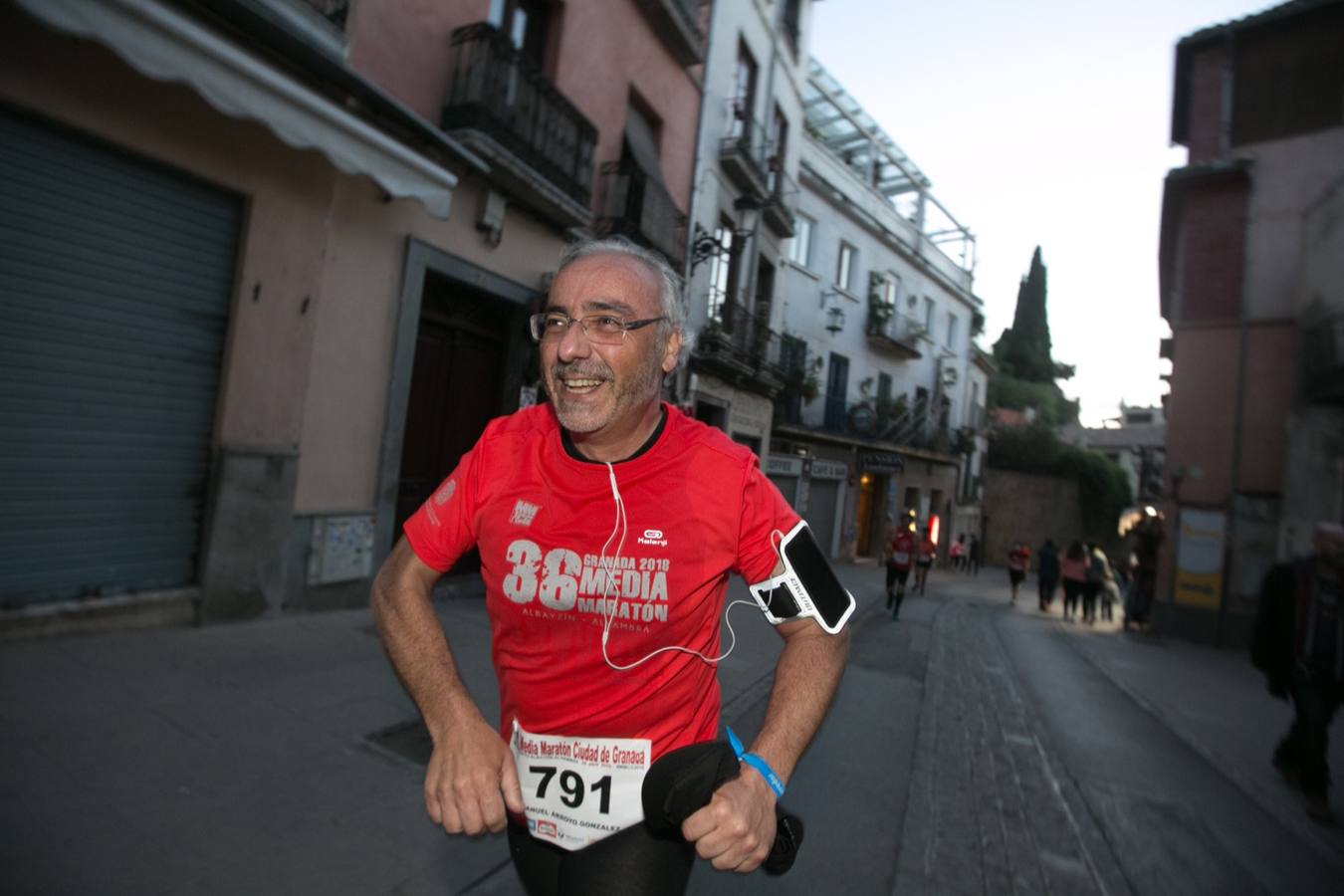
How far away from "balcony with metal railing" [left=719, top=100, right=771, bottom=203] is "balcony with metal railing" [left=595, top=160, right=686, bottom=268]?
3.10m

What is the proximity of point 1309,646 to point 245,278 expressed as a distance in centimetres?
839

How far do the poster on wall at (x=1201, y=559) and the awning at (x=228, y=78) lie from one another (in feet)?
50.5

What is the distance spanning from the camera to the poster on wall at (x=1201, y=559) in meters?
13.3

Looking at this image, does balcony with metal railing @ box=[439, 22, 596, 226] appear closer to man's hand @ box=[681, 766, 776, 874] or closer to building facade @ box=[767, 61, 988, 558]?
man's hand @ box=[681, 766, 776, 874]

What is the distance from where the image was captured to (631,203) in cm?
1049

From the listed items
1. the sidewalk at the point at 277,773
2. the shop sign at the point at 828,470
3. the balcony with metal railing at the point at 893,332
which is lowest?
the sidewalk at the point at 277,773

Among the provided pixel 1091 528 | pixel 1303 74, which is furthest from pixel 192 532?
pixel 1091 528

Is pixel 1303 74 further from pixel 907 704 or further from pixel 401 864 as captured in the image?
pixel 401 864

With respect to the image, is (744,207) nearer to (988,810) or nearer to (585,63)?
(585,63)

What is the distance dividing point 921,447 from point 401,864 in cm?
2577

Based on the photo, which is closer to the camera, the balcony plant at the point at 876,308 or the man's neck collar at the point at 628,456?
the man's neck collar at the point at 628,456

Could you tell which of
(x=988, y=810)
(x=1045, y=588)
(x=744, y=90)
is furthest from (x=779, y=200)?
(x=988, y=810)

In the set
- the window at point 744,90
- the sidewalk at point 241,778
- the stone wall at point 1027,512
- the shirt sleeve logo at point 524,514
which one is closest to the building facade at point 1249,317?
the window at point 744,90

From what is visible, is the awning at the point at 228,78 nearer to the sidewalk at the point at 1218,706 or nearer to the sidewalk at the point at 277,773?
the sidewalk at the point at 277,773
